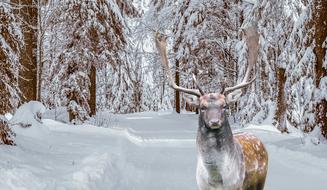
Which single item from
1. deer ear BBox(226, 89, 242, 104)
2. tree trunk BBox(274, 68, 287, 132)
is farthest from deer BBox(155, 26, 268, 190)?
tree trunk BBox(274, 68, 287, 132)

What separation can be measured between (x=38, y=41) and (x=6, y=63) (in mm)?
6158

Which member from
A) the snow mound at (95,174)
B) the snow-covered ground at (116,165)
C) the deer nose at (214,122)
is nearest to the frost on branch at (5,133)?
the snow-covered ground at (116,165)

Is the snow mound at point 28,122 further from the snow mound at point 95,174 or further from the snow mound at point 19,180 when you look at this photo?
the snow mound at point 19,180

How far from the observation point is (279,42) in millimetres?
20969

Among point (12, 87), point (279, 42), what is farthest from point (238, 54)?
point (12, 87)

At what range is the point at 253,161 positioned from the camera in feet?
19.9

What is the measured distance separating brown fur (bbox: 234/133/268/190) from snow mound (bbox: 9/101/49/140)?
349 inches

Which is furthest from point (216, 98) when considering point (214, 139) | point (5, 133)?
point (5, 133)

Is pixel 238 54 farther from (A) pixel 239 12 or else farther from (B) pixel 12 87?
(B) pixel 12 87

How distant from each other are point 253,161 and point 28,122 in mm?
9940

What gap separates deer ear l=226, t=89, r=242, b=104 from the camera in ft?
18.0

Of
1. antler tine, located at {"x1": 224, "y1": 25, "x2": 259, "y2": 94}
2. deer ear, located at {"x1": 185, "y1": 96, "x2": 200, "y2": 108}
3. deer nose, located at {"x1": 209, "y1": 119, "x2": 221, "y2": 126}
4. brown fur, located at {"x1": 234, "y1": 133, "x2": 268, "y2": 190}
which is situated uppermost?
antler tine, located at {"x1": 224, "y1": 25, "x2": 259, "y2": 94}

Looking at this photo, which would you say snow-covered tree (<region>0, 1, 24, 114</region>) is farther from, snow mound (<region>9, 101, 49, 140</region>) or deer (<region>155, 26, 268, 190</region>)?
deer (<region>155, 26, 268, 190</region>)

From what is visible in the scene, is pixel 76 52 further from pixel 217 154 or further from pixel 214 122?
pixel 214 122
